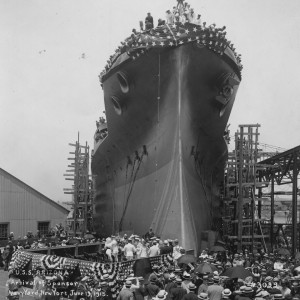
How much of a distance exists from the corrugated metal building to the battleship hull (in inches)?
525

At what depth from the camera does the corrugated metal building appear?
29.3 meters

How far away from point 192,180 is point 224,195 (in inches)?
172

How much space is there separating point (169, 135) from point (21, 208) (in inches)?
688

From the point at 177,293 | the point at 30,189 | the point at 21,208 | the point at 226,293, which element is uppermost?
the point at 30,189

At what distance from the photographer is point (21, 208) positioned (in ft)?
99.4

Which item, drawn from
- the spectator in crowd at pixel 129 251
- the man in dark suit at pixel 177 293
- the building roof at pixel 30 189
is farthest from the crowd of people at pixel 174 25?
the building roof at pixel 30 189

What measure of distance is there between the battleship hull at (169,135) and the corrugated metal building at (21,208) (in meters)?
13.3

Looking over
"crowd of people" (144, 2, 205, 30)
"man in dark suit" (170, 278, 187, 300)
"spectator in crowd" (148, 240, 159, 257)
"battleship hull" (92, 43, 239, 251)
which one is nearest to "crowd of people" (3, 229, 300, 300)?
"man in dark suit" (170, 278, 187, 300)

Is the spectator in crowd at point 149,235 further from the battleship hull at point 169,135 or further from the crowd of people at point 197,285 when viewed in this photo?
the crowd of people at point 197,285

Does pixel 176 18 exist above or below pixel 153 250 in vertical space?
above

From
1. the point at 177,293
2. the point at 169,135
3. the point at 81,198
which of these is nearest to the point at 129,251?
the point at 177,293

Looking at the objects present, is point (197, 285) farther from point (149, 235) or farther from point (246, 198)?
point (246, 198)

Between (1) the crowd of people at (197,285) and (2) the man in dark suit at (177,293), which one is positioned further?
(2) the man in dark suit at (177,293)

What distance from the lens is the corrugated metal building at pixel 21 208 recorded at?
29.3 metres
